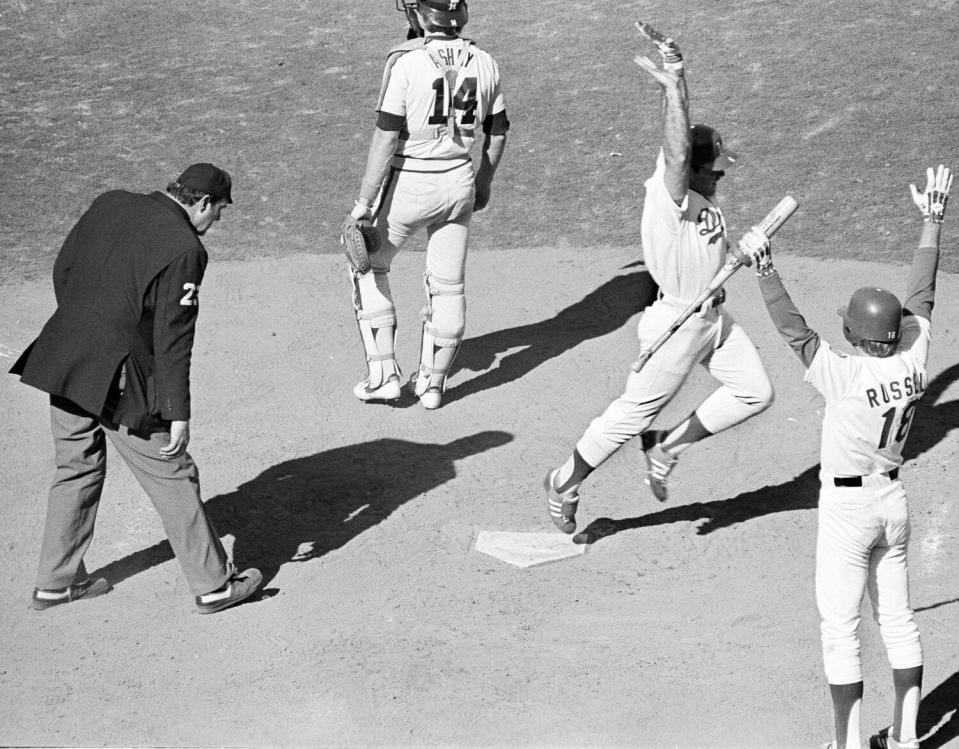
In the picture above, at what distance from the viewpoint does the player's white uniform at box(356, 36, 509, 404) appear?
7.18 meters

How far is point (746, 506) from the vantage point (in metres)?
6.77

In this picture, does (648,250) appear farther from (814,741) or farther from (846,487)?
(814,741)

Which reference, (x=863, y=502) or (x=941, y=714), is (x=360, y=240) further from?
(x=941, y=714)

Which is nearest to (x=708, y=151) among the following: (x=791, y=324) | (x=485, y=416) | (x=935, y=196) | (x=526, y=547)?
(x=935, y=196)

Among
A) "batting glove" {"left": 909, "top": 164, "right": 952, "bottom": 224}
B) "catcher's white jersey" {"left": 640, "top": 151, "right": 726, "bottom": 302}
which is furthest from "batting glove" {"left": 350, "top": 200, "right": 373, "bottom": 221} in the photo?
"batting glove" {"left": 909, "top": 164, "right": 952, "bottom": 224}

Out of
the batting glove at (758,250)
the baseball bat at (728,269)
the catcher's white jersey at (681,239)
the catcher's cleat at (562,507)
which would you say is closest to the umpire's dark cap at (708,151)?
the catcher's white jersey at (681,239)

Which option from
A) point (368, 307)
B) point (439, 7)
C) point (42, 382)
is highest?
point (439, 7)

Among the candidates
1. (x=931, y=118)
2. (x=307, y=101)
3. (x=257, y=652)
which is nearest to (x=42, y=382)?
(x=257, y=652)

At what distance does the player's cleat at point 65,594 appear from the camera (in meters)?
5.96

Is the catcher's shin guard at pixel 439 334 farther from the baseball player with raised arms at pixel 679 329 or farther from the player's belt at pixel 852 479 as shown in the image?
the player's belt at pixel 852 479

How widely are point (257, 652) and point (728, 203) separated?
19.6ft

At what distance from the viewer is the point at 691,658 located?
18.3ft

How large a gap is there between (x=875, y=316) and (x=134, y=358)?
3061 millimetres

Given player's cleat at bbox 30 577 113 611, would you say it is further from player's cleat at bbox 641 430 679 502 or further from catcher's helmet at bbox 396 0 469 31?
catcher's helmet at bbox 396 0 469 31
